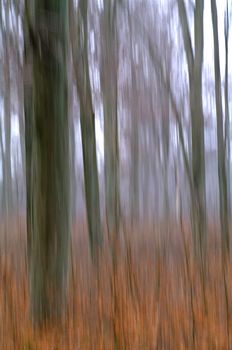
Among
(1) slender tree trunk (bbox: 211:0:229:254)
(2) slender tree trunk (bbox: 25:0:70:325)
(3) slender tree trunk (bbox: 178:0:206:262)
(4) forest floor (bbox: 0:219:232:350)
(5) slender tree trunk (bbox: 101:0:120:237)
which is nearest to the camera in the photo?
(4) forest floor (bbox: 0:219:232:350)

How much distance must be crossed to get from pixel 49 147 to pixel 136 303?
1.22m

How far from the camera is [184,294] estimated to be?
9.81 feet

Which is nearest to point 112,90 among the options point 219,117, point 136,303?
point 136,303

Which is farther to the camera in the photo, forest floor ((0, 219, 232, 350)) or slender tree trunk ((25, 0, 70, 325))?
slender tree trunk ((25, 0, 70, 325))

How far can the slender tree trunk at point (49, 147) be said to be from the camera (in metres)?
3.44

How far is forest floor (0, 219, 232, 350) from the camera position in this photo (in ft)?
9.30

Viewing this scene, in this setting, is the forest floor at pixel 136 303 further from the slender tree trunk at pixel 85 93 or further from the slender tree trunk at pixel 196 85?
the slender tree trunk at pixel 196 85

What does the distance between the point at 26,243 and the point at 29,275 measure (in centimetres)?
27

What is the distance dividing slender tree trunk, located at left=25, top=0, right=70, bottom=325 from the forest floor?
12.5 inches

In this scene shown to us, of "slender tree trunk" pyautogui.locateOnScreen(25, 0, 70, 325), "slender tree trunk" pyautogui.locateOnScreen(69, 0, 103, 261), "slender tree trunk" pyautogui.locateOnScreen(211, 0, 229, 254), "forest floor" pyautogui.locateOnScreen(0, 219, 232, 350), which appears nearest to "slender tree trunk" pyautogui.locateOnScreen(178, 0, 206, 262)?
"slender tree trunk" pyautogui.locateOnScreen(211, 0, 229, 254)

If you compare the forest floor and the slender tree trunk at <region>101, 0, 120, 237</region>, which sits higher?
the slender tree trunk at <region>101, 0, 120, 237</region>

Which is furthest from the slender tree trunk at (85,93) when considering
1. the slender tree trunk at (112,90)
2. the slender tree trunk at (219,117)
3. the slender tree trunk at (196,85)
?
the slender tree trunk at (219,117)

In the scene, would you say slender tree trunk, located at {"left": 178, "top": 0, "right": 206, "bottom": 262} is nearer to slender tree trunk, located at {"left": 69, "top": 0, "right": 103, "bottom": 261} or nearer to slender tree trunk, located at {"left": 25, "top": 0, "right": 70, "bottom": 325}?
slender tree trunk, located at {"left": 69, "top": 0, "right": 103, "bottom": 261}

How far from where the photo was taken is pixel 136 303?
2.84m
